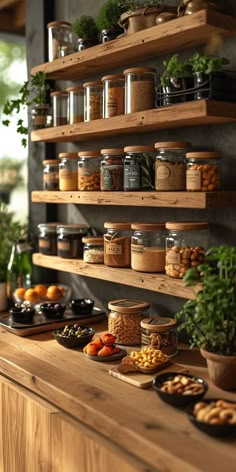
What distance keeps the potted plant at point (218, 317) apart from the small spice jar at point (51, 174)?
3.57 feet

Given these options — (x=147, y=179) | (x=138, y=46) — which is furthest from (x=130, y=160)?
(x=138, y=46)

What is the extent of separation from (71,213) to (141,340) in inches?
34.8

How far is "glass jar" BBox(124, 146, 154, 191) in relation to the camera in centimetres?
202

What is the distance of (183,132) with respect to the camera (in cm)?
206

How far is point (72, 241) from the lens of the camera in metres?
2.43

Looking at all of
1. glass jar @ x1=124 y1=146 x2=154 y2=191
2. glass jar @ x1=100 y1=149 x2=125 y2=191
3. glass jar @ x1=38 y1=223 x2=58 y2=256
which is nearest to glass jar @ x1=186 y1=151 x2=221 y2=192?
glass jar @ x1=124 y1=146 x2=154 y2=191

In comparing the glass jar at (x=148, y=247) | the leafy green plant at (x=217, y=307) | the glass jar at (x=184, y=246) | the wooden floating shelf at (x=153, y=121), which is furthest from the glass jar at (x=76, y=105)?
the leafy green plant at (x=217, y=307)

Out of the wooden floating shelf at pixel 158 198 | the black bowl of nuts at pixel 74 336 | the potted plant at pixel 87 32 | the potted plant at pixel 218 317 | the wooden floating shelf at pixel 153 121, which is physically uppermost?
the potted plant at pixel 87 32

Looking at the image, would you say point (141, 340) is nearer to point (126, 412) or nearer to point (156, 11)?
point (126, 412)

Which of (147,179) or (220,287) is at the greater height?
(147,179)

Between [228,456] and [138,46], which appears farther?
[138,46]

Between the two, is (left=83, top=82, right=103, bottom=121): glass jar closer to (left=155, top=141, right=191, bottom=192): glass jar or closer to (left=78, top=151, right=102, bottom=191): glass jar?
(left=78, top=151, right=102, bottom=191): glass jar

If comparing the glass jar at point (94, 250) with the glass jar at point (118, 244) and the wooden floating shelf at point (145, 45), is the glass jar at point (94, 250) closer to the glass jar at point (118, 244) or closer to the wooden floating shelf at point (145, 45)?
the glass jar at point (118, 244)

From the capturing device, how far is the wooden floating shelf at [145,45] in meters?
1.73
